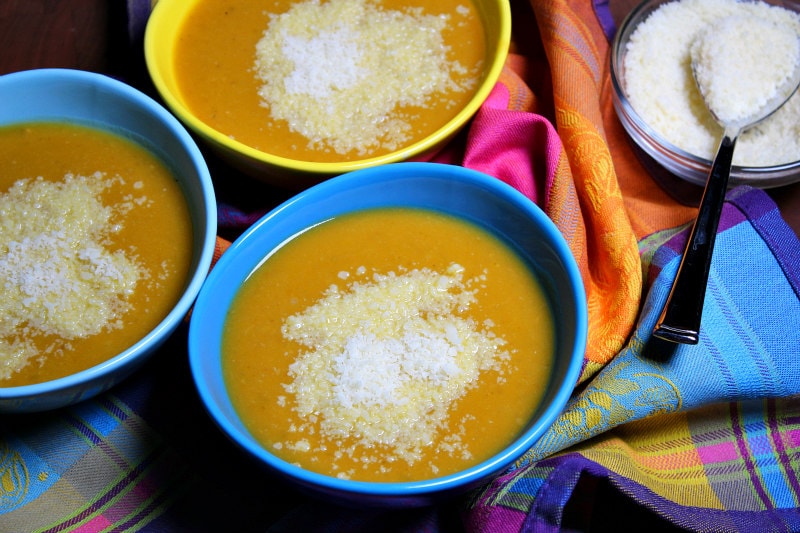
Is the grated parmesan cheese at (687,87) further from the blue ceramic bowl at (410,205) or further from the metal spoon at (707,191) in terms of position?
the blue ceramic bowl at (410,205)

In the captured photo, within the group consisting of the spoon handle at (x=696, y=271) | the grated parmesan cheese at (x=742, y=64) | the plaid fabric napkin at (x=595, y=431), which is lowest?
the plaid fabric napkin at (x=595, y=431)

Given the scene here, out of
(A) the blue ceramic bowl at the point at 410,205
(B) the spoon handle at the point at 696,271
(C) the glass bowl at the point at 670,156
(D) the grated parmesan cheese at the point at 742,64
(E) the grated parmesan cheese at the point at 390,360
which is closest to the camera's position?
(A) the blue ceramic bowl at the point at 410,205

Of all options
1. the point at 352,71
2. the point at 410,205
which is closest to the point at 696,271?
the point at 410,205

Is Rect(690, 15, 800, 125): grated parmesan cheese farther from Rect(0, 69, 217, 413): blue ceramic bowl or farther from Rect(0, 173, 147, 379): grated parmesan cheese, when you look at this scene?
Rect(0, 173, 147, 379): grated parmesan cheese

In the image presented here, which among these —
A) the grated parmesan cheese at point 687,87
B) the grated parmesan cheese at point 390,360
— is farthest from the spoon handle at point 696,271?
the grated parmesan cheese at point 390,360

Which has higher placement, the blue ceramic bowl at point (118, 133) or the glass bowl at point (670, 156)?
the glass bowl at point (670, 156)

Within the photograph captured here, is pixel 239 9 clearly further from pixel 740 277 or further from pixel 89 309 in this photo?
pixel 740 277

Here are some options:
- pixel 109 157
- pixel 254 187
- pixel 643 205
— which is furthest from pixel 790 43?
pixel 109 157

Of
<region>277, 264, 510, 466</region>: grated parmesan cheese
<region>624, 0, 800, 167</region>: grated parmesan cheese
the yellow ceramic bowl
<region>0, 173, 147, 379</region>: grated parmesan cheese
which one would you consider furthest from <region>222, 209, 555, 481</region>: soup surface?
<region>624, 0, 800, 167</region>: grated parmesan cheese
